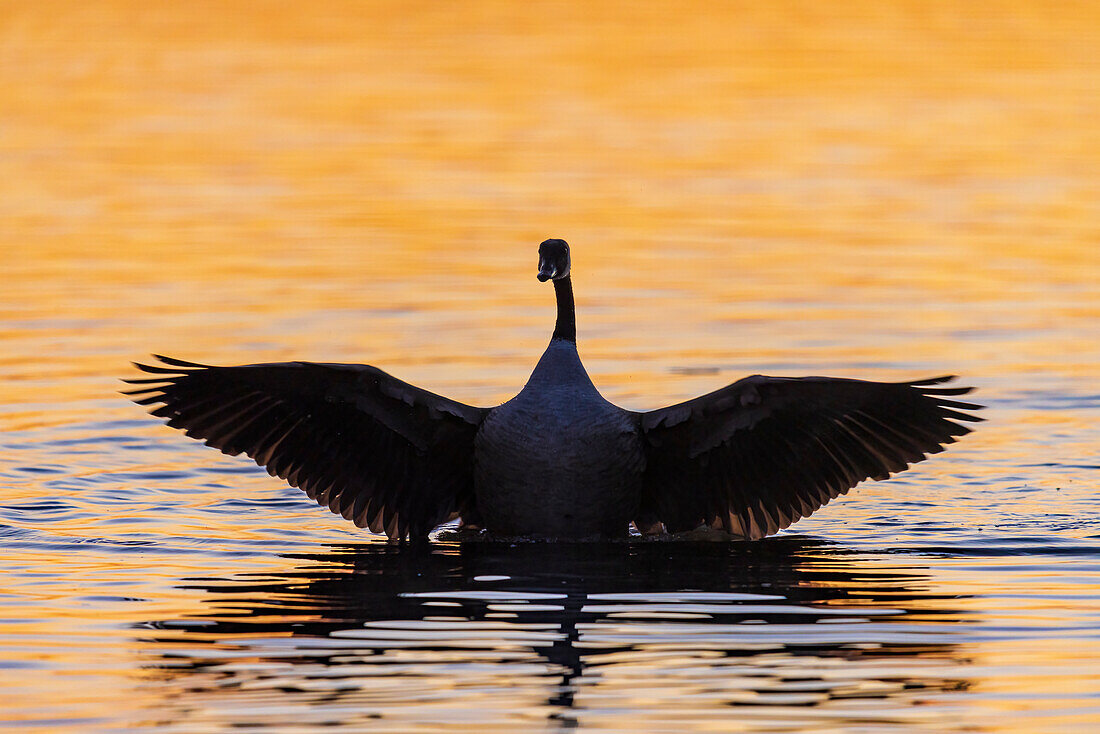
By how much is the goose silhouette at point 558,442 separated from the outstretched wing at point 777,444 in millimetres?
10

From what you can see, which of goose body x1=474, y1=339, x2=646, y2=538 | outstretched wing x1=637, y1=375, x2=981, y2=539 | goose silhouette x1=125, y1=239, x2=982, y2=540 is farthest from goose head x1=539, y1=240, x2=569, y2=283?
outstretched wing x1=637, y1=375, x2=981, y2=539

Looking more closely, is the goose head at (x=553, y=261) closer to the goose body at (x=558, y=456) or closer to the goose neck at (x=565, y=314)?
the goose neck at (x=565, y=314)

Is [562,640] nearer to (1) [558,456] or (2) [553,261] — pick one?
(1) [558,456]

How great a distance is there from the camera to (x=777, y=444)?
1194 centimetres

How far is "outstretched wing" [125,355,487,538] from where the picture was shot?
11766 mm

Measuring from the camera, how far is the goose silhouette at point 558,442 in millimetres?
11578

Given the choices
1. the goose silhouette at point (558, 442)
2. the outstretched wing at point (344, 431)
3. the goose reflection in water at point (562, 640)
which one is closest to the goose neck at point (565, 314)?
the goose silhouette at point (558, 442)

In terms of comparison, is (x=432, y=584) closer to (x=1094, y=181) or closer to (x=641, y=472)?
(x=641, y=472)

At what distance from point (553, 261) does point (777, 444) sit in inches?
75.0

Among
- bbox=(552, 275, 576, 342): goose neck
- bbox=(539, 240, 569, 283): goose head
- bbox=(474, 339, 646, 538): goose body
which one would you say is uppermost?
bbox=(539, 240, 569, 283): goose head

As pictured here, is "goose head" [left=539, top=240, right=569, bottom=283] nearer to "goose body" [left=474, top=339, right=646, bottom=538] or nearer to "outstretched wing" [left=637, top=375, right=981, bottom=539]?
"goose body" [left=474, top=339, right=646, bottom=538]

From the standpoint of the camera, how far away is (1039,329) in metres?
18.5

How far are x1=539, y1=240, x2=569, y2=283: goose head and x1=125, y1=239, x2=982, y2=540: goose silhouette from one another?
1 centimetres

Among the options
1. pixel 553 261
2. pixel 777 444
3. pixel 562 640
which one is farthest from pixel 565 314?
pixel 562 640
